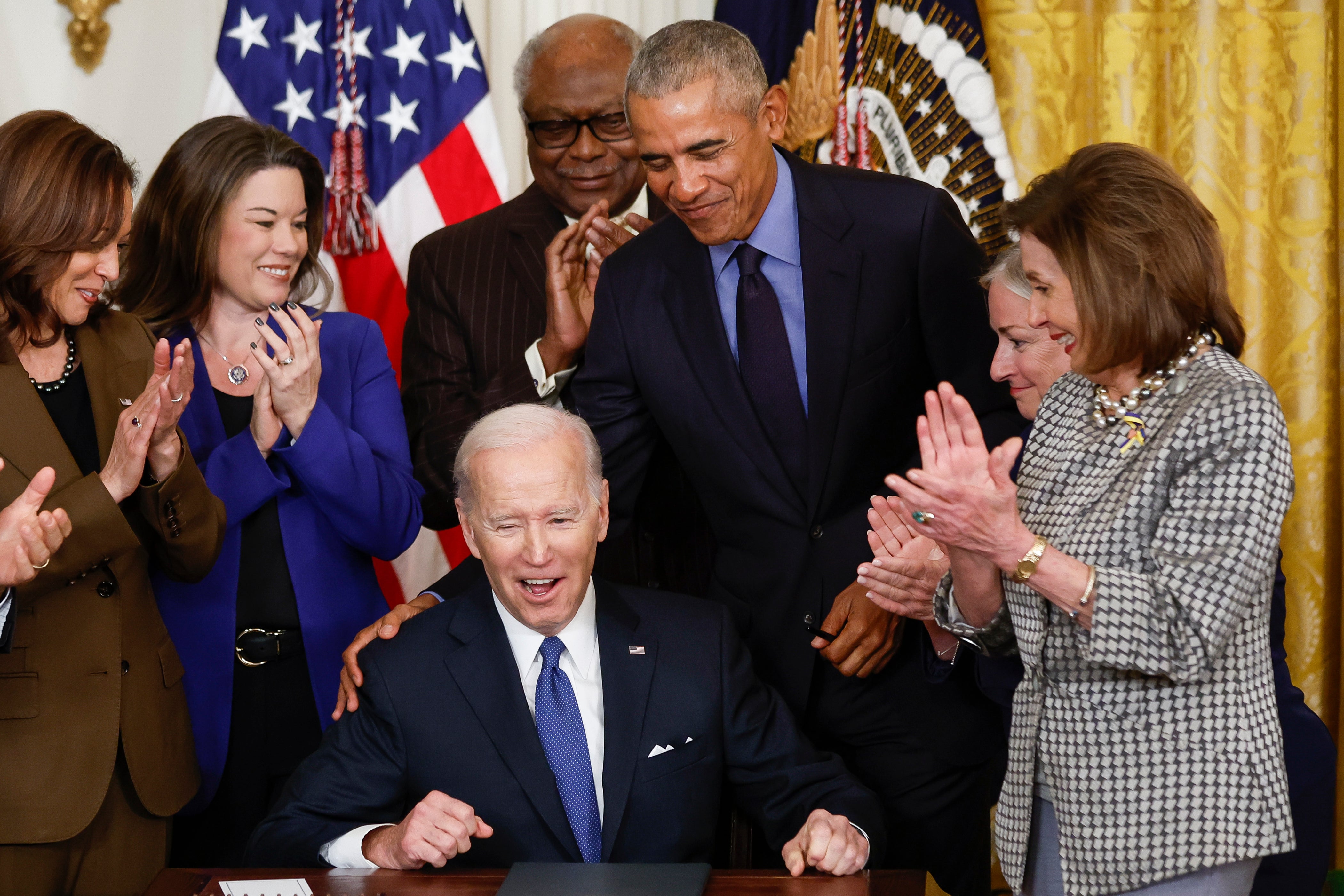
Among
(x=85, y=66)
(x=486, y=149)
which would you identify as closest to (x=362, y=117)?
(x=486, y=149)

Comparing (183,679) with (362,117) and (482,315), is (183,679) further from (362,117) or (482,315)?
(362,117)

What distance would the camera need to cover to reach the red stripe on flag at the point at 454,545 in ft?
14.3

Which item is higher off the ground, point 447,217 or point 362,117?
point 362,117

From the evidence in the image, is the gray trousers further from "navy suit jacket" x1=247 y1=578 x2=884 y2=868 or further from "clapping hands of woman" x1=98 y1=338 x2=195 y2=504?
"clapping hands of woman" x1=98 y1=338 x2=195 y2=504

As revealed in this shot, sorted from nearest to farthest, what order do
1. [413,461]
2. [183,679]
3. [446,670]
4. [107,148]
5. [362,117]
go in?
[446,670], [107,148], [183,679], [413,461], [362,117]

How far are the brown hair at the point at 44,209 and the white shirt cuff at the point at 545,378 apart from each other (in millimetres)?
1052

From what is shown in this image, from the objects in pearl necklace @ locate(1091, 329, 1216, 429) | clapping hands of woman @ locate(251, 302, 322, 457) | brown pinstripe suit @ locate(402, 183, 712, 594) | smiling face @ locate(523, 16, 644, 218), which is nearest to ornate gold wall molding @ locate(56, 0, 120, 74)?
brown pinstripe suit @ locate(402, 183, 712, 594)

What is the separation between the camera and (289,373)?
2.81 m

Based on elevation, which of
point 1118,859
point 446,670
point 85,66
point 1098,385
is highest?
point 85,66

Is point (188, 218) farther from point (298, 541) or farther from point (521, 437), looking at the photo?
point (521, 437)

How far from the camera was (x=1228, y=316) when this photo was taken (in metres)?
2.08

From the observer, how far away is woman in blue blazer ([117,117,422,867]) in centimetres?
287

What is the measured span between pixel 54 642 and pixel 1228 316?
6.92 ft

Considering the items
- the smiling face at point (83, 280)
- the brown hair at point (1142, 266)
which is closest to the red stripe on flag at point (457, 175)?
the smiling face at point (83, 280)
